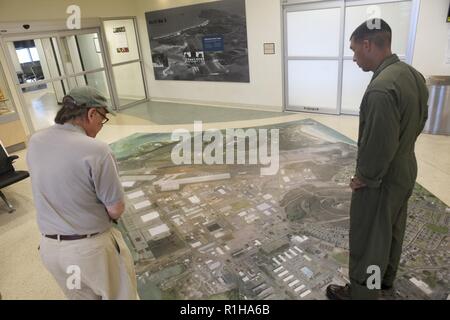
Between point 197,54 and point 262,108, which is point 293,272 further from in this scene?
point 197,54

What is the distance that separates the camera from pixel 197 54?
766 centimetres

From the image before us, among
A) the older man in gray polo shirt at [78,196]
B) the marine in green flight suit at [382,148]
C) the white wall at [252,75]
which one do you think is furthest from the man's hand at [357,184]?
the white wall at [252,75]

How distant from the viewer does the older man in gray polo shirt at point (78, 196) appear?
1435 mm

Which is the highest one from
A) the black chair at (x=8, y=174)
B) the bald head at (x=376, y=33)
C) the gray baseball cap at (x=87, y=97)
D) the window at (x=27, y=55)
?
the window at (x=27, y=55)

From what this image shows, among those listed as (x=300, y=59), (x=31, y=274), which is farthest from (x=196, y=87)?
(x=31, y=274)

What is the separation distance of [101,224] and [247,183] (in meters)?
2.47

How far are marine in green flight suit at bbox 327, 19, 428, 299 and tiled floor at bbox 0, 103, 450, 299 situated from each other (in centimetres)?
190

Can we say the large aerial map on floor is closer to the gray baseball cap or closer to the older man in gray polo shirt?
the older man in gray polo shirt

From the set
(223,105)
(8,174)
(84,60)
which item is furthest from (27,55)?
(223,105)

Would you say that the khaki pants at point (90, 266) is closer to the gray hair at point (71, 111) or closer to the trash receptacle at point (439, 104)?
the gray hair at point (71, 111)

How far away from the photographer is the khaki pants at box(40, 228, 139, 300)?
156cm

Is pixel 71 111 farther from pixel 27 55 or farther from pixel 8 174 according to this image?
pixel 27 55

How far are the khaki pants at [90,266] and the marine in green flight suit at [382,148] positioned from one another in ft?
4.53

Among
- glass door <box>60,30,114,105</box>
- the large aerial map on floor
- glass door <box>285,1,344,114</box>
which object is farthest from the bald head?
glass door <box>60,30,114,105</box>
